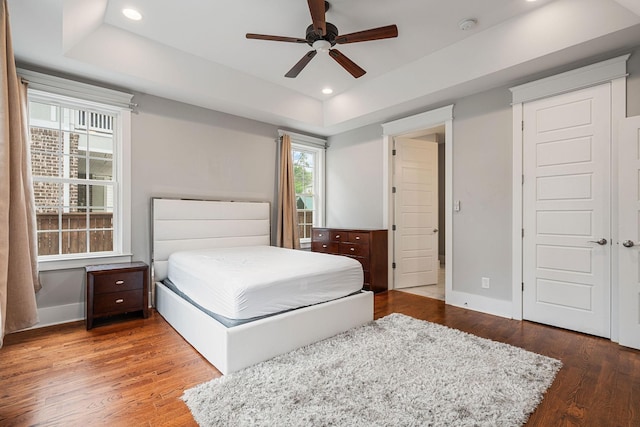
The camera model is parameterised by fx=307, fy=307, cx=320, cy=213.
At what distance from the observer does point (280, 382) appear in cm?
200

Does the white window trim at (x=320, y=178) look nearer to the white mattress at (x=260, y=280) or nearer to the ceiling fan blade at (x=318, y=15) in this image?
the white mattress at (x=260, y=280)

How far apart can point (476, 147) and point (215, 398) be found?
3.63 meters

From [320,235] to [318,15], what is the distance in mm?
3254

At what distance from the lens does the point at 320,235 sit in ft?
16.4

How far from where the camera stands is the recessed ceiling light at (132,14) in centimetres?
283

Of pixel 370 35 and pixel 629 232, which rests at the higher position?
pixel 370 35

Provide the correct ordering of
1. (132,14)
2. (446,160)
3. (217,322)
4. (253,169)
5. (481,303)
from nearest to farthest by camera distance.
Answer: (217,322), (132,14), (481,303), (446,160), (253,169)

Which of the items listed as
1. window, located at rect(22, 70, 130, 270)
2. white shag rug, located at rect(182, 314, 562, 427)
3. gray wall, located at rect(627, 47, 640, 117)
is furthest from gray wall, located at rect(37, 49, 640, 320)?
white shag rug, located at rect(182, 314, 562, 427)

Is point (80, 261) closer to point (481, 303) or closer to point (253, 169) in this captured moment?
point (253, 169)

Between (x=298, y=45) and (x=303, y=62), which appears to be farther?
(x=298, y=45)

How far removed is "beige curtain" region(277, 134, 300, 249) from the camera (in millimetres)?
4867

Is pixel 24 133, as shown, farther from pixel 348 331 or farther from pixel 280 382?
pixel 348 331

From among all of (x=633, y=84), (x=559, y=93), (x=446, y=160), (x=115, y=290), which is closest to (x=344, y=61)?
(x=446, y=160)

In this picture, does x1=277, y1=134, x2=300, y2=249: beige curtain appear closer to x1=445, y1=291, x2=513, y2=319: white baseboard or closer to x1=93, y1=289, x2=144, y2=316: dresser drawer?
x1=93, y1=289, x2=144, y2=316: dresser drawer
